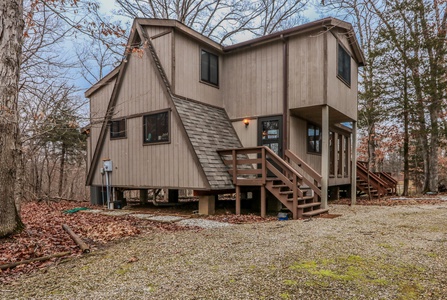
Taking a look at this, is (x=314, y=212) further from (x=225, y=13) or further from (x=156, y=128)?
(x=225, y=13)

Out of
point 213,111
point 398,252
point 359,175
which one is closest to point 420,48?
point 359,175

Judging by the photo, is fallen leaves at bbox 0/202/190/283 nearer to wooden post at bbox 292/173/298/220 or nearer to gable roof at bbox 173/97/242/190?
gable roof at bbox 173/97/242/190

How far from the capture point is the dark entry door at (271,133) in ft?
30.1

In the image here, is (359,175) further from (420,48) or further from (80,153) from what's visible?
(80,153)

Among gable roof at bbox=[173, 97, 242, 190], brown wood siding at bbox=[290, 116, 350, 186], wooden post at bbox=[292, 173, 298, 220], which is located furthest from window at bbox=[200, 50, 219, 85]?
wooden post at bbox=[292, 173, 298, 220]

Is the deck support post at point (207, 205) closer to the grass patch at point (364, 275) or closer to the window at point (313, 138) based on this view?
the window at point (313, 138)

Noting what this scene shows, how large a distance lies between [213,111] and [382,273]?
7530mm

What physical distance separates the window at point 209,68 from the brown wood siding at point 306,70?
8.69ft

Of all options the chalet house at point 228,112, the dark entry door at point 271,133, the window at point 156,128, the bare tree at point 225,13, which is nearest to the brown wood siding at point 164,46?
the chalet house at point 228,112

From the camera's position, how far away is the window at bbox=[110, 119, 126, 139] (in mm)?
10336

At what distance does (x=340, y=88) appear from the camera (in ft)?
31.6

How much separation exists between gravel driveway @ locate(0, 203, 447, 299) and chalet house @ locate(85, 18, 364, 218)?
8.73ft

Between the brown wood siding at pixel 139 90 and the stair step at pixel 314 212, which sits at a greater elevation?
the brown wood siding at pixel 139 90

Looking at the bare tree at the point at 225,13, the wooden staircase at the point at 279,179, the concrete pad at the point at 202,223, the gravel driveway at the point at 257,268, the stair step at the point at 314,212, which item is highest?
the bare tree at the point at 225,13
